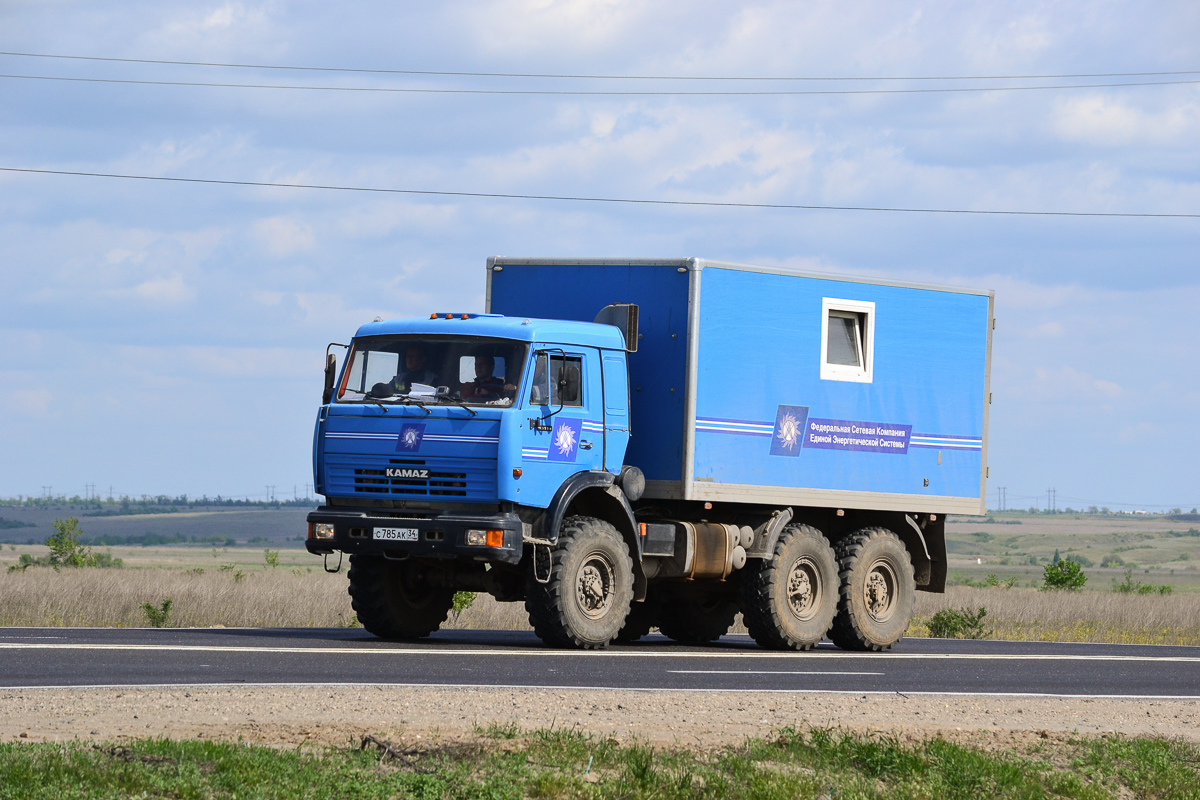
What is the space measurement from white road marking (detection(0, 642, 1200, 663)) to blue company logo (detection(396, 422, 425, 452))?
197cm

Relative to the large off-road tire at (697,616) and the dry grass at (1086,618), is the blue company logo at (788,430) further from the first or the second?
the dry grass at (1086,618)

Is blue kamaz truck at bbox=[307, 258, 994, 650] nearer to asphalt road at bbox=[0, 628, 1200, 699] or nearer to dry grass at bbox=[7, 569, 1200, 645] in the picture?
asphalt road at bbox=[0, 628, 1200, 699]

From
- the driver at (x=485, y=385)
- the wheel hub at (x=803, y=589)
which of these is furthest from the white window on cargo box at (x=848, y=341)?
the driver at (x=485, y=385)

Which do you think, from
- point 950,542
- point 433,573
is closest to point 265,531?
point 950,542

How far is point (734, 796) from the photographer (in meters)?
9.23

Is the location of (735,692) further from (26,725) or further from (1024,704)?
(26,725)

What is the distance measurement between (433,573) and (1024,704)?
696 cm

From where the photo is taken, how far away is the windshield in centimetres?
1711

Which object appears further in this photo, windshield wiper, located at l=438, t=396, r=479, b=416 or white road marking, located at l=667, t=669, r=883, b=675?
windshield wiper, located at l=438, t=396, r=479, b=416

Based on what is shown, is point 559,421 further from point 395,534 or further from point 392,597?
point 392,597

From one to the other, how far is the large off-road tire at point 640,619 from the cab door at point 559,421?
3439 mm

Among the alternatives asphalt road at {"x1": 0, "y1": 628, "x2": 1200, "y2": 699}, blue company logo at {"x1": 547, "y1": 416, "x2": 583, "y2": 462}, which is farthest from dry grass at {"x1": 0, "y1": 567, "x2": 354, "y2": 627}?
blue company logo at {"x1": 547, "y1": 416, "x2": 583, "y2": 462}

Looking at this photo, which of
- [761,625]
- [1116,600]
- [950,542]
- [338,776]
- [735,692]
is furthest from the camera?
[950,542]

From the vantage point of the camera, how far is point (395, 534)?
55.5 feet
